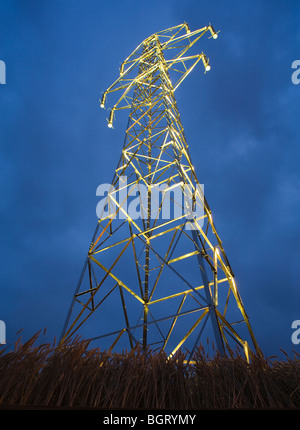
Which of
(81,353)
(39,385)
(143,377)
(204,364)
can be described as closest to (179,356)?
(204,364)

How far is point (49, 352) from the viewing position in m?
2.50

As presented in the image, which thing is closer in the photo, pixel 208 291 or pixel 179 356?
pixel 179 356

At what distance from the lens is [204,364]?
2541mm

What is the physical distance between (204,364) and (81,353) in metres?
1.26

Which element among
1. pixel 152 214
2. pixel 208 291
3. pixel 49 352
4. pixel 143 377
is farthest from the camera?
pixel 152 214

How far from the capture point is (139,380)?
7.57 feet

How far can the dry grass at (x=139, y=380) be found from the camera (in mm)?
2148

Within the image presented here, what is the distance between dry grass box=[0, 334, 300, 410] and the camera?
2.15m

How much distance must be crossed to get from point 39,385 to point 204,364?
1.57 metres
